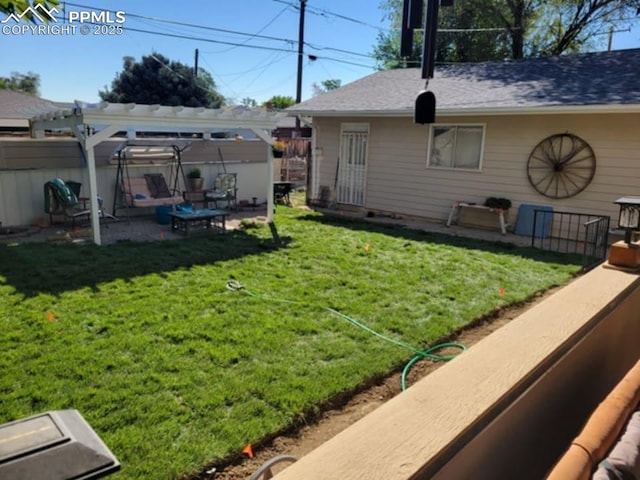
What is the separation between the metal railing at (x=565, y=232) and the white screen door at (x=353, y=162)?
14.0ft

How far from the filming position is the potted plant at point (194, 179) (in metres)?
10.6

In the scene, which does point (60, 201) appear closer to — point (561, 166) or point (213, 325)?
point (213, 325)

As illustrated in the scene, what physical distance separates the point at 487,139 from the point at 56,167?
27.4ft

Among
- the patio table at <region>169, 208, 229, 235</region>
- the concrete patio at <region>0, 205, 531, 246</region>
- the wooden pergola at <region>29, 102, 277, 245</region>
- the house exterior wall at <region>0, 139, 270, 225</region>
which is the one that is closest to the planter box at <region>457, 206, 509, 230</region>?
the concrete patio at <region>0, 205, 531, 246</region>

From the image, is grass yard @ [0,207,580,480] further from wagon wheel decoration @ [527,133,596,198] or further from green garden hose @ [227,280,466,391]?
wagon wheel decoration @ [527,133,596,198]

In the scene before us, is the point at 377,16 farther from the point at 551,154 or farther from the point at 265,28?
the point at 551,154

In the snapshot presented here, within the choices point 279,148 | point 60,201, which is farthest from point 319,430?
point 279,148

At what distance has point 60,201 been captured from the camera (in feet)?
26.1

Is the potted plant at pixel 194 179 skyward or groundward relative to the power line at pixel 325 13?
groundward

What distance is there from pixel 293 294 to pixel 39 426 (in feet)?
13.7

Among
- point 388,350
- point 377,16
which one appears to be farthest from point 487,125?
point 377,16

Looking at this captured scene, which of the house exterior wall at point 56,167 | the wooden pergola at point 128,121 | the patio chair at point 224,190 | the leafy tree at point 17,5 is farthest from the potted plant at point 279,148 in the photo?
the leafy tree at point 17,5

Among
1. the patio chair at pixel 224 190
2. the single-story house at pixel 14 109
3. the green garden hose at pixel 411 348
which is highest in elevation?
the single-story house at pixel 14 109

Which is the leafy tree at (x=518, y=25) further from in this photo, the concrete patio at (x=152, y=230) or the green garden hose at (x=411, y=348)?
the green garden hose at (x=411, y=348)
